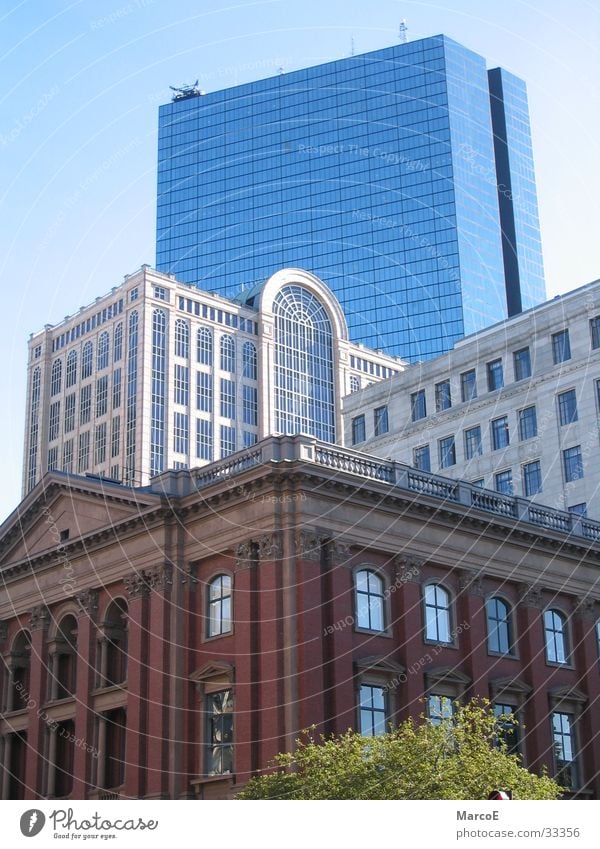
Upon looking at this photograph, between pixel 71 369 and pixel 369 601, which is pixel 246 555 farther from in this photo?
pixel 71 369

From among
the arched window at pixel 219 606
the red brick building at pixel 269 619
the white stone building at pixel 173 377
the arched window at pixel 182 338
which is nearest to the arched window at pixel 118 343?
the white stone building at pixel 173 377

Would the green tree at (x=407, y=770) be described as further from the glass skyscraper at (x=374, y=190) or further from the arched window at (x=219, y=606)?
the glass skyscraper at (x=374, y=190)

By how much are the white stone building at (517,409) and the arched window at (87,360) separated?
53.8 m

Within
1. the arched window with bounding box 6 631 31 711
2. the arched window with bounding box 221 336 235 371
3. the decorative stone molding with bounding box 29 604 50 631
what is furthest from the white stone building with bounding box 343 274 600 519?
A: the arched window with bounding box 221 336 235 371

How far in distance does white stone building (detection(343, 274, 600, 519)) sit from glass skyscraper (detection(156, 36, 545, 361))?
13.1 meters

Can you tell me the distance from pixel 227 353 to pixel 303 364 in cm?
1613

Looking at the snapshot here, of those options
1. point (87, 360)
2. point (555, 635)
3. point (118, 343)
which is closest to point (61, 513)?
point (555, 635)

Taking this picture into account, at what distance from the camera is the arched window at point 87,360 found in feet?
438

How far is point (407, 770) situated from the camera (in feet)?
134

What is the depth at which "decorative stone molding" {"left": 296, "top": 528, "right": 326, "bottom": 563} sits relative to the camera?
49.1 meters
